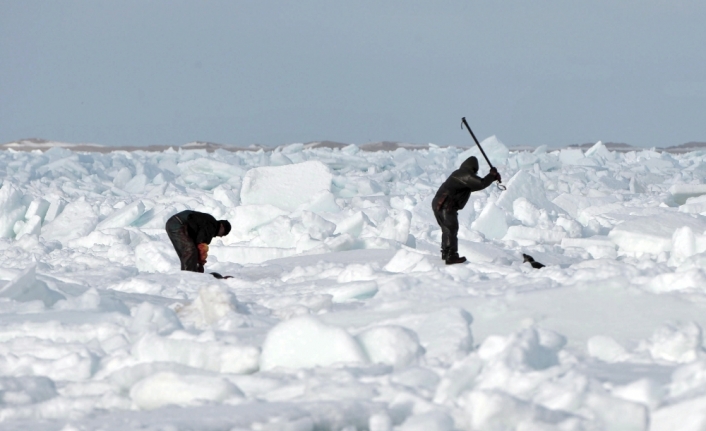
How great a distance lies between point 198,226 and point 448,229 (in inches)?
78.9

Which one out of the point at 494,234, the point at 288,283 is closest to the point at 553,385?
the point at 288,283

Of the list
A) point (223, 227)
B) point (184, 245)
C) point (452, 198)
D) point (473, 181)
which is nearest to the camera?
point (473, 181)

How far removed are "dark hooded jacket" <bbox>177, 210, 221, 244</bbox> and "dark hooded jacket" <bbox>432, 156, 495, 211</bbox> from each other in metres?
1.83

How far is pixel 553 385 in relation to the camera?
2.73 m

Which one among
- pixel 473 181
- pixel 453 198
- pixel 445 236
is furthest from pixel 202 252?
pixel 473 181

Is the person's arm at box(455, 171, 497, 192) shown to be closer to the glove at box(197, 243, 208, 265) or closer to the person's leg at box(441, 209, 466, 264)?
the person's leg at box(441, 209, 466, 264)

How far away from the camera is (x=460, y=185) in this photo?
7.11 metres

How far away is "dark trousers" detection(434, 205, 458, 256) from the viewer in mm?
7129

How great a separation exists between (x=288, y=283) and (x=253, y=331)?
8.52 feet

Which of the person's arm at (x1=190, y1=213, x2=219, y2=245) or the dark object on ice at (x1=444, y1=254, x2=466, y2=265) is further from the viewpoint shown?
the person's arm at (x1=190, y1=213, x2=219, y2=245)

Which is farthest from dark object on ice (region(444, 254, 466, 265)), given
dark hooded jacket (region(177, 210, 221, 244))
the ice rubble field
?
dark hooded jacket (region(177, 210, 221, 244))

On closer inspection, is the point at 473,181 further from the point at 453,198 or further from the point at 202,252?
the point at 202,252

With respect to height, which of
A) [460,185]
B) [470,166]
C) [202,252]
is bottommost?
Answer: [202,252]

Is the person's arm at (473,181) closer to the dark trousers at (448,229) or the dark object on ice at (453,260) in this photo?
the dark trousers at (448,229)
